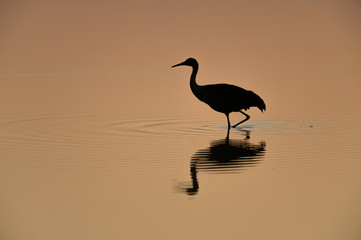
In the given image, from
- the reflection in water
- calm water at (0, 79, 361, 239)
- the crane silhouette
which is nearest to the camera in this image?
calm water at (0, 79, 361, 239)

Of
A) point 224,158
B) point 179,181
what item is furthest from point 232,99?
point 179,181

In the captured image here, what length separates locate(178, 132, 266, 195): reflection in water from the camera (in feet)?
37.7

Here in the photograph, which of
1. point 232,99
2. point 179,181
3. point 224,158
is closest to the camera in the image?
point 179,181

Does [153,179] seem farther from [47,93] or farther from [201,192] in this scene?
[47,93]

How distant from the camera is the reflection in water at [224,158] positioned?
1150cm

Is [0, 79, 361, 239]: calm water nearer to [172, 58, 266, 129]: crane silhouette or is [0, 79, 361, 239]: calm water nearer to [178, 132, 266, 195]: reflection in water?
[178, 132, 266, 195]: reflection in water

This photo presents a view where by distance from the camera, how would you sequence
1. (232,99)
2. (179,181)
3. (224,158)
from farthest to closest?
(232,99)
(224,158)
(179,181)

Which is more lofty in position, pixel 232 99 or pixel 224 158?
pixel 232 99

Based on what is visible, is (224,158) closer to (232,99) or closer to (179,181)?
(179,181)

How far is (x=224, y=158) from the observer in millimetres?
12695

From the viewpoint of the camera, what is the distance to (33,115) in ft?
64.5

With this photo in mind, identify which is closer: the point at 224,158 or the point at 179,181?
the point at 179,181

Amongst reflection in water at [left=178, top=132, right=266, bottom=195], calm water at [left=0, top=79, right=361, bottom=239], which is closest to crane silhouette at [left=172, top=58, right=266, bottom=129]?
calm water at [left=0, top=79, right=361, bottom=239]

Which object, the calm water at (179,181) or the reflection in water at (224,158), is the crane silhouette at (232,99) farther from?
the reflection in water at (224,158)
